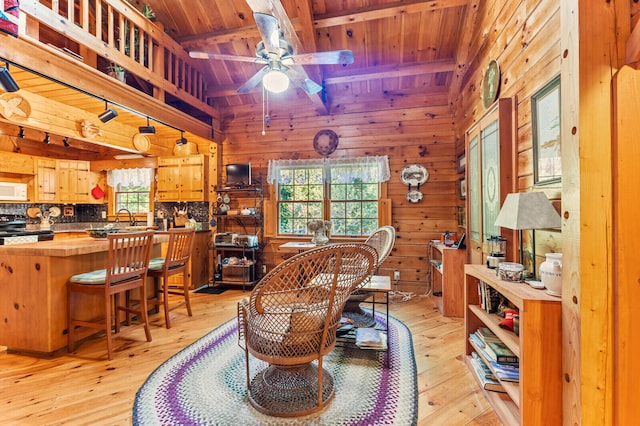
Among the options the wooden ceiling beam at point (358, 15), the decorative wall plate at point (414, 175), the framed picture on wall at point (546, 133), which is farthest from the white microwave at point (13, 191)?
the framed picture on wall at point (546, 133)

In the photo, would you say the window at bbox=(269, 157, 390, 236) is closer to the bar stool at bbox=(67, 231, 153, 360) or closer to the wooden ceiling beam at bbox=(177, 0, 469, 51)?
the wooden ceiling beam at bbox=(177, 0, 469, 51)

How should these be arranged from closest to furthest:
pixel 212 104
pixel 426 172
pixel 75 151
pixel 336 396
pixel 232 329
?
pixel 336 396, pixel 232 329, pixel 426 172, pixel 212 104, pixel 75 151

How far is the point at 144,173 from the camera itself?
5418 millimetres

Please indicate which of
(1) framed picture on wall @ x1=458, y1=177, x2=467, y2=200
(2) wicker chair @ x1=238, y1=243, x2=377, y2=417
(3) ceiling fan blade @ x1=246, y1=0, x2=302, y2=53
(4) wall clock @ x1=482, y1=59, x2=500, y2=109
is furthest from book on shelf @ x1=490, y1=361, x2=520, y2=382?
(3) ceiling fan blade @ x1=246, y1=0, x2=302, y2=53

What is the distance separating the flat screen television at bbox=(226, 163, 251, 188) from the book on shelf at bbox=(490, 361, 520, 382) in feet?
13.5

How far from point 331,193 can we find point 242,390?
329cm

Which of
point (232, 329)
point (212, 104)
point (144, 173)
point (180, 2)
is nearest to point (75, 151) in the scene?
point (144, 173)

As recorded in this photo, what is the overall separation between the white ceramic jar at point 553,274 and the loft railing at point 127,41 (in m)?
3.98

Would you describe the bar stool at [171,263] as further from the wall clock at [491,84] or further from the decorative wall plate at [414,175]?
the wall clock at [491,84]

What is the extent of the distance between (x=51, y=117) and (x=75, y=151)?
2528 mm

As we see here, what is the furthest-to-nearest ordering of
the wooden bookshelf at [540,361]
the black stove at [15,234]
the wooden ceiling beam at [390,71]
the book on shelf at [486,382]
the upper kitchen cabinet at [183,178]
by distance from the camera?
the upper kitchen cabinet at [183,178] → the black stove at [15,234] → the wooden ceiling beam at [390,71] → the book on shelf at [486,382] → the wooden bookshelf at [540,361]

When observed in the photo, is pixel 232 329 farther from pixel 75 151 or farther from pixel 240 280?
pixel 75 151

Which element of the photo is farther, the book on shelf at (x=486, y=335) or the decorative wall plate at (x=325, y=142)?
the decorative wall plate at (x=325, y=142)

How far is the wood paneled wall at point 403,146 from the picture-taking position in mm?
4367
